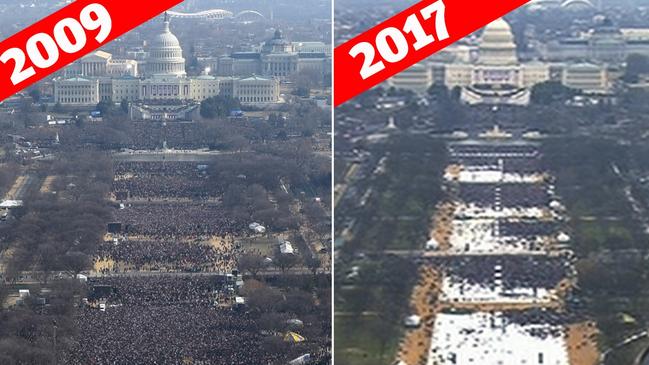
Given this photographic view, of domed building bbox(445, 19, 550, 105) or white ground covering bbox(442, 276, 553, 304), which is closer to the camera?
white ground covering bbox(442, 276, 553, 304)

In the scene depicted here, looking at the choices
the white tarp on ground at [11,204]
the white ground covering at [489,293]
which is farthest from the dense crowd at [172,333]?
the white tarp on ground at [11,204]

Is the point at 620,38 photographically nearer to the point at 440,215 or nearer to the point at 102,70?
the point at 440,215

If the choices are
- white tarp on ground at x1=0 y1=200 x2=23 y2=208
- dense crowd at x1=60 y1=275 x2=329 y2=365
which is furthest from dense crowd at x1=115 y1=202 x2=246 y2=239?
dense crowd at x1=60 y1=275 x2=329 y2=365

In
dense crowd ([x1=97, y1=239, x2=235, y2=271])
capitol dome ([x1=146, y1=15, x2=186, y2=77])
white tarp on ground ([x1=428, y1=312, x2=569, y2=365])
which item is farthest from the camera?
capitol dome ([x1=146, y1=15, x2=186, y2=77])

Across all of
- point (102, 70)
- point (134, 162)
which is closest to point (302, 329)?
point (134, 162)

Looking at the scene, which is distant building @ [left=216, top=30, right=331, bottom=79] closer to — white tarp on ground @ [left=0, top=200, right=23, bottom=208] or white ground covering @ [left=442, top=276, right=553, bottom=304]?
white tarp on ground @ [left=0, top=200, right=23, bottom=208]

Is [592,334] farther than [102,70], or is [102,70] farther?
[102,70]

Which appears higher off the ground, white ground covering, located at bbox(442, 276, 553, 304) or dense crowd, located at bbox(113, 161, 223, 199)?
white ground covering, located at bbox(442, 276, 553, 304)
